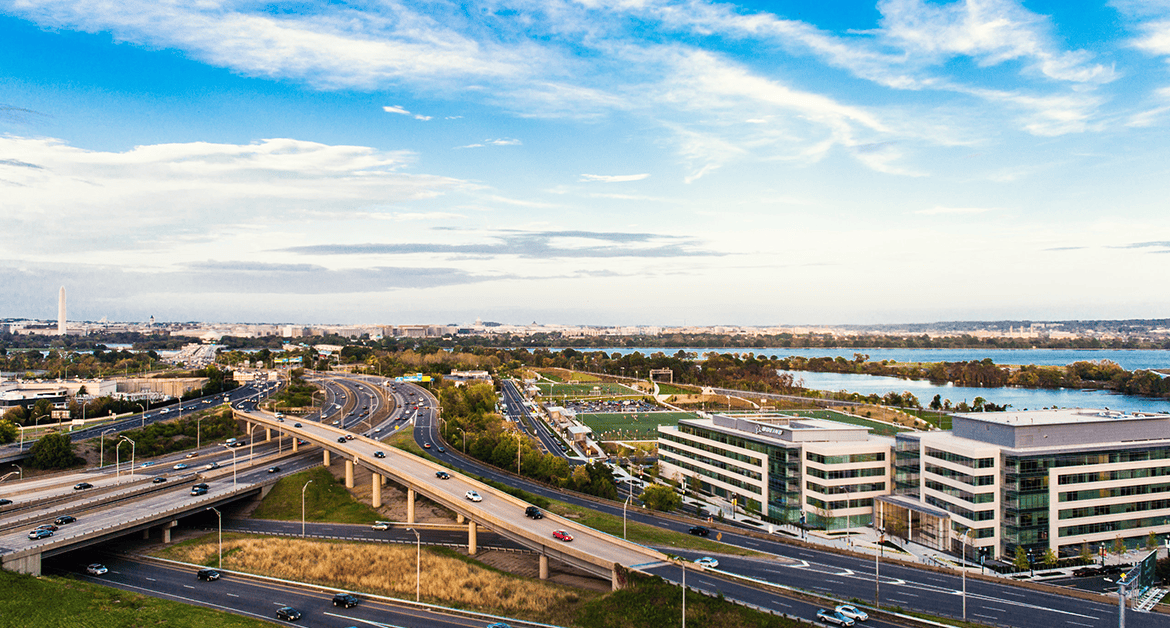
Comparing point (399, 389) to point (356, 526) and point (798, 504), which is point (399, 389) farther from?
point (798, 504)

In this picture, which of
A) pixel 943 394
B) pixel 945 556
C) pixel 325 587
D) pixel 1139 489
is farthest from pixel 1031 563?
pixel 943 394

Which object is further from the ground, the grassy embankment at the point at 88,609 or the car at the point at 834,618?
the car at the point at 834,618

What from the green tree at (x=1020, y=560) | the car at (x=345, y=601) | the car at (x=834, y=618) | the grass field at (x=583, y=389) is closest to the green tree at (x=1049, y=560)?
the green tree at (x=1020, y=560)

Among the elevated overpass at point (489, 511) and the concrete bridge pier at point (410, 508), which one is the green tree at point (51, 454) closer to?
the elevated overpass at point (489, 511)

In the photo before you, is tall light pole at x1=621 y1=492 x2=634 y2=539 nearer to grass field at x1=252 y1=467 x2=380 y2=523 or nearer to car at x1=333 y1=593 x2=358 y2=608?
car at x1=333 y1=593 x2=358 y2=608

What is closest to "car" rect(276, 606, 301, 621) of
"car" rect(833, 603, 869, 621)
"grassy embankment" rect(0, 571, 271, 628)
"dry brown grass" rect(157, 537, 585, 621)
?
"grassy embankment" rect(0, 571, 271, 628)

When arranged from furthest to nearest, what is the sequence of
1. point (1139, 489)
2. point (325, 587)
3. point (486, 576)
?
1. point (1139, 489)
2. point (486, 576)
3. point (325, 587)

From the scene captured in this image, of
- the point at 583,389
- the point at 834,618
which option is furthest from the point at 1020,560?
the point at 583,389
